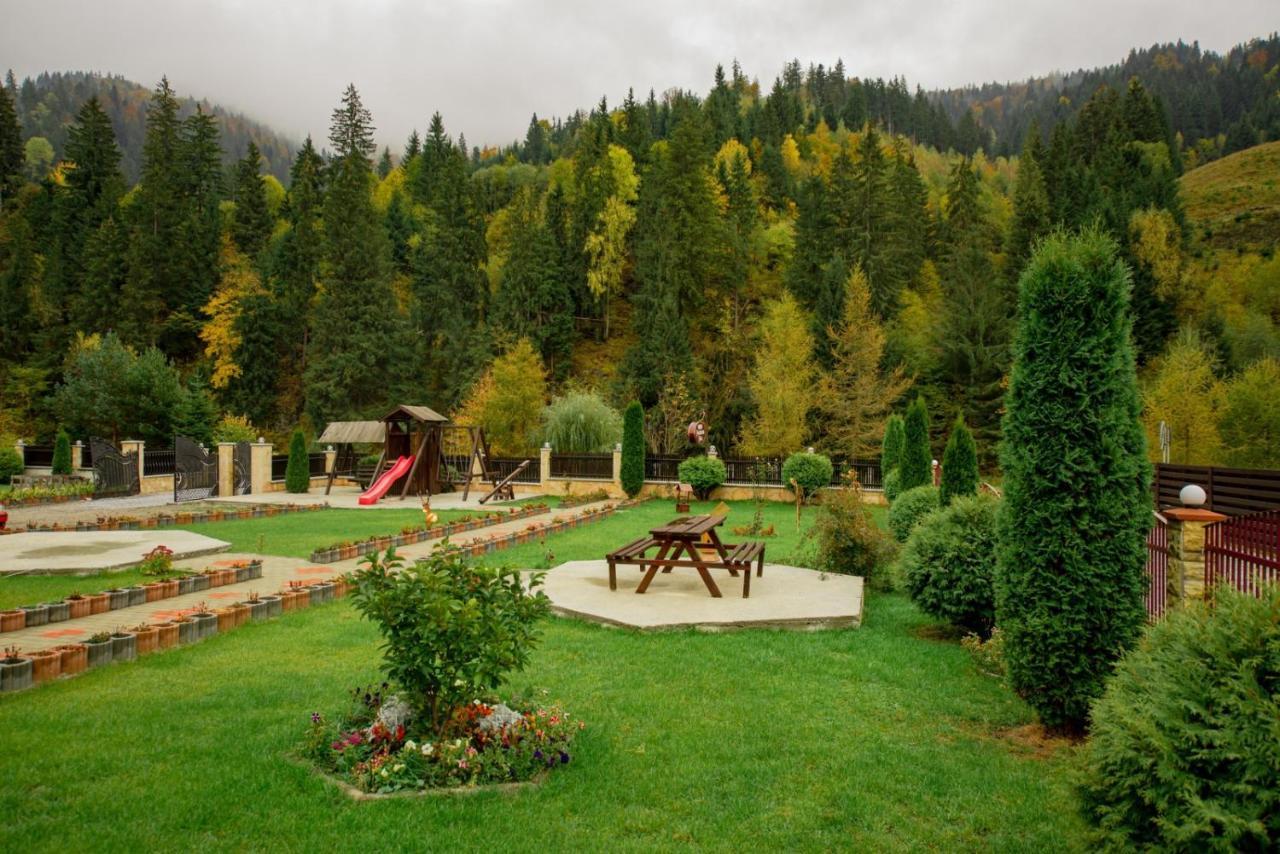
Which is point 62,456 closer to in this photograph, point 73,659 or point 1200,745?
point 73,659

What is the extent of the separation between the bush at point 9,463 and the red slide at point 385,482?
15.1 metres

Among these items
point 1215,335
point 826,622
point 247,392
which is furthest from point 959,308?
point 247,392

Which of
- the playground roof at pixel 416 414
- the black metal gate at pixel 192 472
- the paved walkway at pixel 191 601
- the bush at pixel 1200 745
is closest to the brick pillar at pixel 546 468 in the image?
the playground roof at pixel 416 414

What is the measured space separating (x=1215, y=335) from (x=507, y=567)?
4311cm

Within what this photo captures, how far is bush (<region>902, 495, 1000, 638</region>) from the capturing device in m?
7.33

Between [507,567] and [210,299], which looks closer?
[507,567]

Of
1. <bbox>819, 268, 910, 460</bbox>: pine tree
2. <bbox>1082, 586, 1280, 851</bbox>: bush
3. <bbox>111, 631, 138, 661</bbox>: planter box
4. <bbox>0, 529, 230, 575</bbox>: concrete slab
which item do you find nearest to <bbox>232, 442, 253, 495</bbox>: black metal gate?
<bbox>0, 529, 230, 575</bbox>: concrete slab

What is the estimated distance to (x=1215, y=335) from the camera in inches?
1416

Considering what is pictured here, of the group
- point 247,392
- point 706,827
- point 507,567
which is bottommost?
point 706,827

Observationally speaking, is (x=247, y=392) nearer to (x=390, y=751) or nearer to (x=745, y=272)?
(x=745, y=272)

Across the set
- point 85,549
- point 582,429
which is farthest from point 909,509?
point 582,429

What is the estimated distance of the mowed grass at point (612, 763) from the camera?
11.5ft

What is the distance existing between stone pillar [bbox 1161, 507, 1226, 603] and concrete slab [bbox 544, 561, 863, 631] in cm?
333

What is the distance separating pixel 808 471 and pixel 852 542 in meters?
12.0
